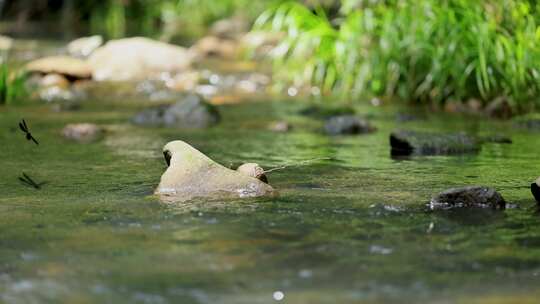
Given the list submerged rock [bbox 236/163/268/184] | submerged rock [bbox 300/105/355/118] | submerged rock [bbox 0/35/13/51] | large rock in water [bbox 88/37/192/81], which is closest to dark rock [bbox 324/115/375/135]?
submerged rock [bbox 300/105/355/118]

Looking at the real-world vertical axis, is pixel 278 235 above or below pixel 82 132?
below

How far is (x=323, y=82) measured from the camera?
8875 millimetres

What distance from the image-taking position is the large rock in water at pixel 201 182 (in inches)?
147

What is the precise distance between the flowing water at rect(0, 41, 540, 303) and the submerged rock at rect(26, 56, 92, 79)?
469 cm

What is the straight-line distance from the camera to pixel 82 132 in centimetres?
612

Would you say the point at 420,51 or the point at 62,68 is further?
the point at 62,68

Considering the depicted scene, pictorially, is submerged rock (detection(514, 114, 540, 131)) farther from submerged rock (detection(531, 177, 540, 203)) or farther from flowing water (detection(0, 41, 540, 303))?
submerged rock (detection(531, 177, 540, 203))

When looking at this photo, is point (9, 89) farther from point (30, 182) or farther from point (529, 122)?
point (529, 122)

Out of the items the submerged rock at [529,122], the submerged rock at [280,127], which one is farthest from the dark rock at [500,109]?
the submerged rock at [280,127]

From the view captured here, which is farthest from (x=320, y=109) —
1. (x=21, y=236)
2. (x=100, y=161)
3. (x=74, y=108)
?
(x=21, y=236)

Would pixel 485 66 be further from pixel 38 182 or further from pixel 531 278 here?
pixel 531 278

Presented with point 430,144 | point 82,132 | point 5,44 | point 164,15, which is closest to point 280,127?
point 82,132

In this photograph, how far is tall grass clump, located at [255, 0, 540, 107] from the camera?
6.59 metres

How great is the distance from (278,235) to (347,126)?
3.30 m
